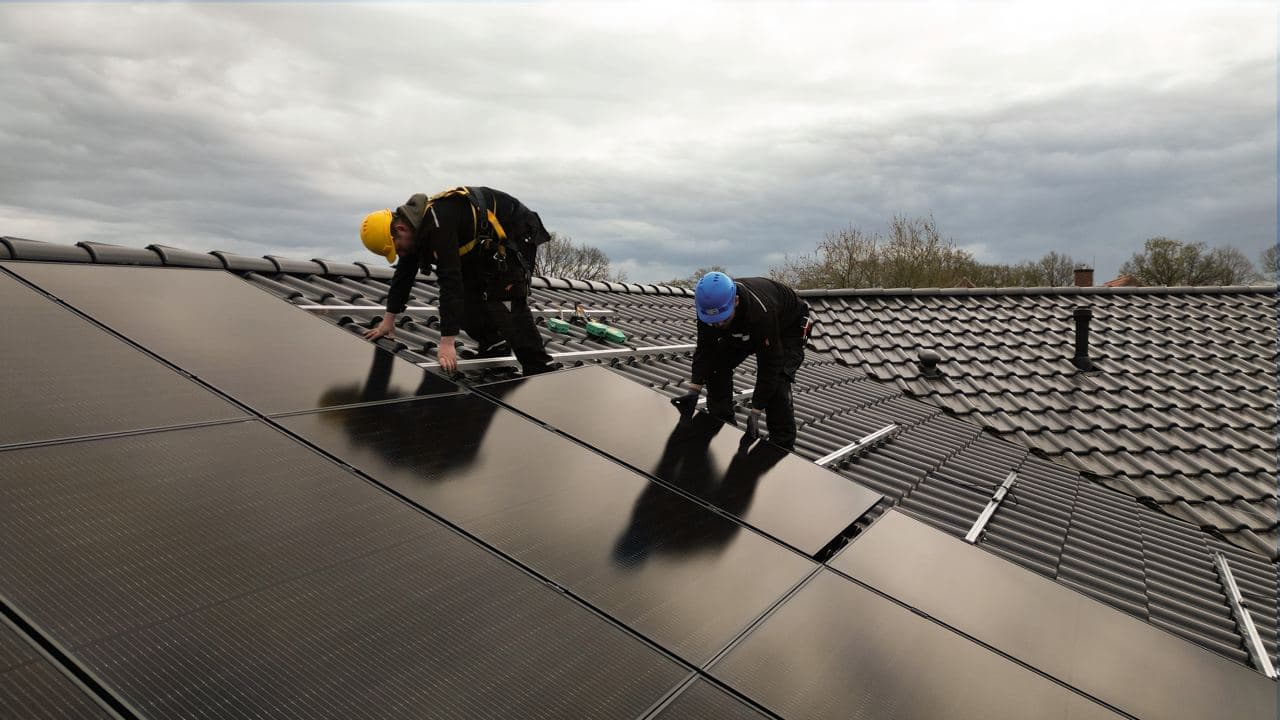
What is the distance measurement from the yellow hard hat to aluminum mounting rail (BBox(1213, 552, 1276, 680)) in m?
6.25

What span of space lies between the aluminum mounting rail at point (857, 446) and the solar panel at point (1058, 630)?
208 cm

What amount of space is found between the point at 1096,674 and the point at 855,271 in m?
43.1

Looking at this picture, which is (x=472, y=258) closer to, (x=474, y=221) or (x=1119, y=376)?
(x=474, y=221)

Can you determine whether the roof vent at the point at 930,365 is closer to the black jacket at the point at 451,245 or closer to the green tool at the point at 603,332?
the green tool at the point at 603,332

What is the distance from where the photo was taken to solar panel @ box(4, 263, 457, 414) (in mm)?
3984

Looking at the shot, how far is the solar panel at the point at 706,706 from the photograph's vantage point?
2.50 meters

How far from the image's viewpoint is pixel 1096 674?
3539 mm

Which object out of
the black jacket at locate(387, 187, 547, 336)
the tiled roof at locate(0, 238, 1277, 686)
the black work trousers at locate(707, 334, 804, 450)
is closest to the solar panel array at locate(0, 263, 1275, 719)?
the black jacket at locate(387, 187, 547, 336)

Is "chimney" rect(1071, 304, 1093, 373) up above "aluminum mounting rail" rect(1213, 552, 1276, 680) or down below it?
above

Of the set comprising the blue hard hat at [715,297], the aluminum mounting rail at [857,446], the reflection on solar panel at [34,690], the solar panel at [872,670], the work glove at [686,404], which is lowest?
the solar panel at [872,670]

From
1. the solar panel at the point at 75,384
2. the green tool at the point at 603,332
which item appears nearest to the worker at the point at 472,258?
the solar panel at the point at 75,384

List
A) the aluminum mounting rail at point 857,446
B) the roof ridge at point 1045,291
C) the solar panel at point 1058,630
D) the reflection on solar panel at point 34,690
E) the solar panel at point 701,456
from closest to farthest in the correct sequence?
the reflection on solar panel at point 34,690 < the solar panel at point 1058,630 < the solar panel at point 701,456 < the aluminum mounting rail at point 857,446 < the roof ridge at point 1045,291

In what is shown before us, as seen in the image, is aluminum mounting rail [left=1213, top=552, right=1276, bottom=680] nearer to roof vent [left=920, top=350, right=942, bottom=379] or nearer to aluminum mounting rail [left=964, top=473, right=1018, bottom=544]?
aluminum mounting rail [left=964, top=473, right=1018, bottom=544]

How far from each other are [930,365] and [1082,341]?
3.04m
